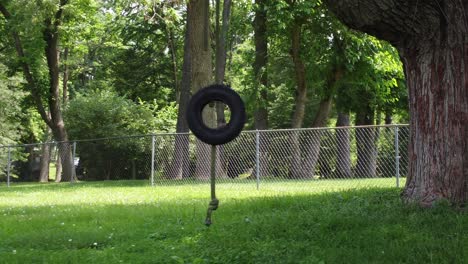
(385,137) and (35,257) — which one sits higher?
(385,137)

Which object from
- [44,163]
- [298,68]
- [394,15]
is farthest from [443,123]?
[44,163]

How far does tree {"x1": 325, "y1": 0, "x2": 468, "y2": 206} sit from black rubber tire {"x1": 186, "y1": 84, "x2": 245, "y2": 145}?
1869 mm

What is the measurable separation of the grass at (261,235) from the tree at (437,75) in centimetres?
47

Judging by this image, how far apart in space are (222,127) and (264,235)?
142 centimetres

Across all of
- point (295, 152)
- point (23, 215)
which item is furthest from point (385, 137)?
point (23, 215)

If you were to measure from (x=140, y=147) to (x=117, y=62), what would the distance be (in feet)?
49.3

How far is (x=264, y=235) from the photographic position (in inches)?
255

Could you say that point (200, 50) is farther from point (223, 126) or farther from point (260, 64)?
point (223, 126)

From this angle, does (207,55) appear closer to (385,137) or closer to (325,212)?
(385,137)

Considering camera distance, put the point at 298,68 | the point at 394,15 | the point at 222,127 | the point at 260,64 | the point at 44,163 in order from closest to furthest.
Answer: the point at 222,127 → the point at 394,15 → the point at 298,68 → the point at 260,64 → the point at 44,163

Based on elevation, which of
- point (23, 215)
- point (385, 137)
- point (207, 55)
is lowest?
point (23, 215)

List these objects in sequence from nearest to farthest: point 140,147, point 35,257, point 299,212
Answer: point 35,257 → point 299,212 → point 140,147

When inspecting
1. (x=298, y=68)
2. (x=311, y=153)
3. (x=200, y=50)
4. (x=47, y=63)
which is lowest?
(x=311, y=153)

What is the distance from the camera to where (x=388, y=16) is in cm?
709
